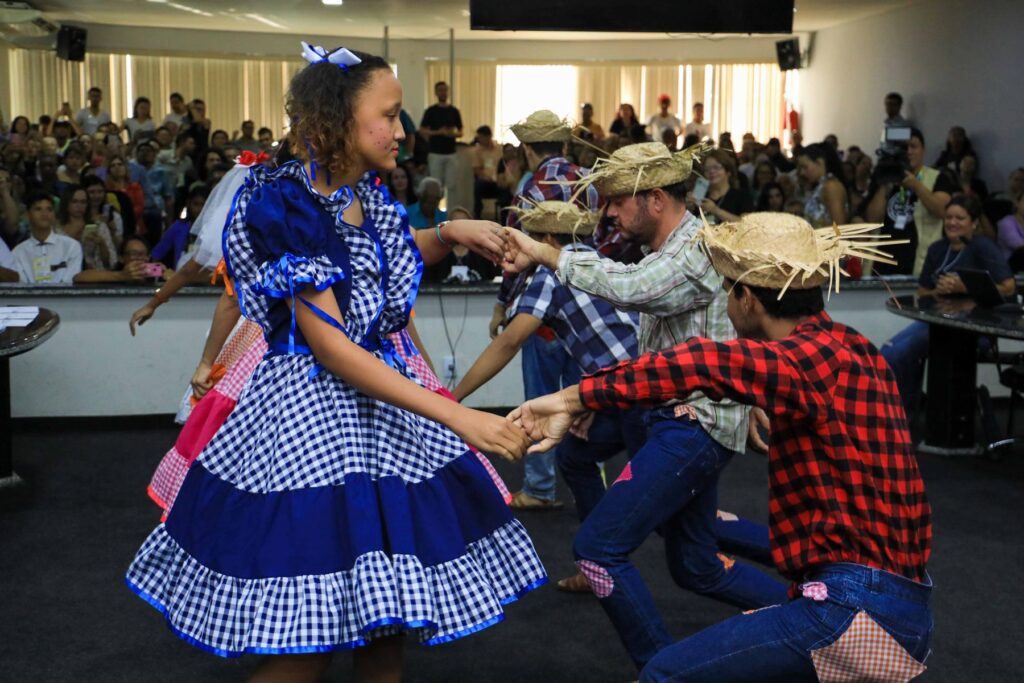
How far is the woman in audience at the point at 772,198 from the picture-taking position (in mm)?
10008

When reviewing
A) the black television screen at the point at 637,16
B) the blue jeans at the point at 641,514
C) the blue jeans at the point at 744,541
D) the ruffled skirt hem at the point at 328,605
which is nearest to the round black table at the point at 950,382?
the black television screen at the point at 637,16

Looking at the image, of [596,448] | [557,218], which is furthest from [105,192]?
[596,448]

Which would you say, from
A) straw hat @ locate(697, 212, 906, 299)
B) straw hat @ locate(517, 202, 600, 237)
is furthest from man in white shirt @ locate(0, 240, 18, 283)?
straw hat @ locate(697, 212, 906, 299)

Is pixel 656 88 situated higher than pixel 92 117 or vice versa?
pixel 656 88

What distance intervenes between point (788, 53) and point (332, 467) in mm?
16402

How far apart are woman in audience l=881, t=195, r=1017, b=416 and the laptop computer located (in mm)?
147

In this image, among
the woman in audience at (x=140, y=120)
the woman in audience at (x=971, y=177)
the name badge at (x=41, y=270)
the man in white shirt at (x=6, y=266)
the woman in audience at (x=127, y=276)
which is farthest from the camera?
the woman in audience at (x=140, y=120)

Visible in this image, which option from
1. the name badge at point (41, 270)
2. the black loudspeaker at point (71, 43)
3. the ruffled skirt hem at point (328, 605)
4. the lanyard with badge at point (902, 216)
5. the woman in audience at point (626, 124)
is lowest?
the ruffled skirt hem at point (328, 605)

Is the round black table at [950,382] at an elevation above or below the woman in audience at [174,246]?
below

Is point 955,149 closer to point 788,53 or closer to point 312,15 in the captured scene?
point 788,53

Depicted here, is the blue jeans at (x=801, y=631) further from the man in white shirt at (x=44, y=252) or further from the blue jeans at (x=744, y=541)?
the man in white shirt at (x=44, y=252)

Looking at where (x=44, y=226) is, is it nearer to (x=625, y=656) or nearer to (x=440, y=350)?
(x=440, y=350)

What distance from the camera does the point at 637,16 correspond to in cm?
725

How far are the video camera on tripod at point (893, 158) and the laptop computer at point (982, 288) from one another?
3.15 metres
